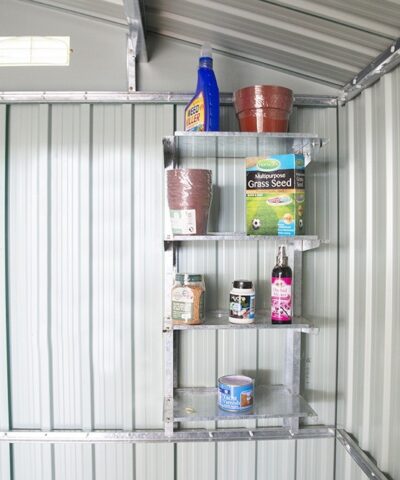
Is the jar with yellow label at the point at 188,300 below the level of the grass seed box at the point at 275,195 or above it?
below

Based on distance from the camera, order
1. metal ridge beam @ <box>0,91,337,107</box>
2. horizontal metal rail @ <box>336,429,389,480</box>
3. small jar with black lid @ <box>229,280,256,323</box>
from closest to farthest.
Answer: horizontal metal rail @ <box>336,429,389,480</box> < small jar with black lid @ <box>229,280,256,323</box> < metal ridge beam @ <box>0,91,337,107</box>

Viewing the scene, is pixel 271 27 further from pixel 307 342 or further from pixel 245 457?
pixel 245 457

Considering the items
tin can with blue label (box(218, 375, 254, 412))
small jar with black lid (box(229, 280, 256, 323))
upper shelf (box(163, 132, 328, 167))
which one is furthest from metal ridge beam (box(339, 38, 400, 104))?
tin can with blue label (box(218, 375, 254, 412))

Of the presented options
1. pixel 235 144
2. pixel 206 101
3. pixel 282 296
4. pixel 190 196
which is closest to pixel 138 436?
pixel 282 296

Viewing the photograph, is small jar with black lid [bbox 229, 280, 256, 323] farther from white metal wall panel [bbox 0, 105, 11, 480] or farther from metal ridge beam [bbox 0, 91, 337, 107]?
white metal wall panel [bbox 0, 105, 11, 480]

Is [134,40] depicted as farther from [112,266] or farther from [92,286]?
[92,286]

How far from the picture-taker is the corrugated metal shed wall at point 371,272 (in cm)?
149

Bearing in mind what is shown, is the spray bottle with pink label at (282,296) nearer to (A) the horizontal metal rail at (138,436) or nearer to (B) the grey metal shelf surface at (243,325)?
(B) the grey metal shelf surface at (243,325)

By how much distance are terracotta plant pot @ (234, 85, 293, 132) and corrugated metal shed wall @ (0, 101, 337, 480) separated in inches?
10.5

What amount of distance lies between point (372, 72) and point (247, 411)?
1.41 meters

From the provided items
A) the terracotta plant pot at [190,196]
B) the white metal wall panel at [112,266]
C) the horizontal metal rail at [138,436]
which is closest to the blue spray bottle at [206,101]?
the terracotta plant pot at [190,196]

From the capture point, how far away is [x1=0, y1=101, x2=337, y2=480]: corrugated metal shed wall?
1.89m

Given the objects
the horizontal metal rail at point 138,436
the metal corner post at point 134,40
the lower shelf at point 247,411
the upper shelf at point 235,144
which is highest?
the metal corner post at point 134,40

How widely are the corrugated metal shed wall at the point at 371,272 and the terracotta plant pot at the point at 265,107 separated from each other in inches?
13.3
